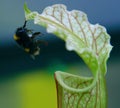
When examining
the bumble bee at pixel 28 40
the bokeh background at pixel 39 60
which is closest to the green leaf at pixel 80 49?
the bumble bee at pixel 28 40

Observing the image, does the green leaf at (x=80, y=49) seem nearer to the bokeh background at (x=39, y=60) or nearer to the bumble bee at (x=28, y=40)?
the bumble bee at (x=28, y=40)

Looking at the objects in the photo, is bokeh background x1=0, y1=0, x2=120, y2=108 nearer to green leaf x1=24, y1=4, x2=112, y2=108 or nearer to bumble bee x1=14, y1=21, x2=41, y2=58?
bumble bee x1=14, y1=21, x2=41, y2=58

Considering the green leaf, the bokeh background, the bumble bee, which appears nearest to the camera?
the green leaf

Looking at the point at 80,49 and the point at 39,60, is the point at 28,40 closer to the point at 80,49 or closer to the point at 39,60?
the point at 80,49

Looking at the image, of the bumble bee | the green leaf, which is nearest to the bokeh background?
the bumble bee

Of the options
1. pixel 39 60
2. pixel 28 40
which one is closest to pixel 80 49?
pixel 28 40

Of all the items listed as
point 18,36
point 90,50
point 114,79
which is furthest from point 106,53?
point 114,79
